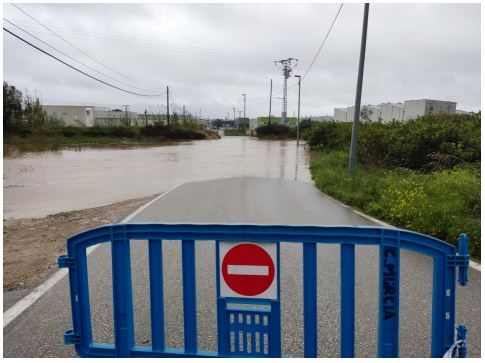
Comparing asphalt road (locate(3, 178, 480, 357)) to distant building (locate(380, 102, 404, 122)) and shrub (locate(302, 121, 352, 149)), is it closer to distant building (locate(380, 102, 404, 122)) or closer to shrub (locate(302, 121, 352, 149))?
shrub (locate(302, 121, 352, 149))

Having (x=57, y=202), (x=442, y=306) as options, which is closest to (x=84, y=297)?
(x=442, y=306)

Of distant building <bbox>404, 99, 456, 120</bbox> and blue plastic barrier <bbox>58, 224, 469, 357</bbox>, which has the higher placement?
distant building <bbox>404, 99, 456, 120</bbox>

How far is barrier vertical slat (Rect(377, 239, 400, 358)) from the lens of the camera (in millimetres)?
2684

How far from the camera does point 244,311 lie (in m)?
2.87

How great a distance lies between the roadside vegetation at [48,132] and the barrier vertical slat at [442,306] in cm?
3941

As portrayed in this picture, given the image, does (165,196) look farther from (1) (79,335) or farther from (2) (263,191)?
(1) (79,335)

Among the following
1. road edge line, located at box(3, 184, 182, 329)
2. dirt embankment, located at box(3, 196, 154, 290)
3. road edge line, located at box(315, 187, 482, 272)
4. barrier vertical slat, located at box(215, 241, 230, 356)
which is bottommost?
dirt embankment, located at box(3, 196, 154, 290)

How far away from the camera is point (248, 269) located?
281cm

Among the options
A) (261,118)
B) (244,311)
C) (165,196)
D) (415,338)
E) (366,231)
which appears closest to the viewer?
(366,231)

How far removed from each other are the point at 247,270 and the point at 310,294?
0.47m

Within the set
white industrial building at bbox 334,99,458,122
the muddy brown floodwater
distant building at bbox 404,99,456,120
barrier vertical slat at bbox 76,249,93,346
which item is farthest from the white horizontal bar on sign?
distant building at bbox 404,99,456,120

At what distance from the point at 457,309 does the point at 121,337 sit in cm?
308

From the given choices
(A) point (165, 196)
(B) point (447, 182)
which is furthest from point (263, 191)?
(B) point (447, 182)

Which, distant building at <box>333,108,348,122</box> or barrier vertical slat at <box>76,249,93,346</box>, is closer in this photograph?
barrier vertical slat at <box>76,249,93,346</box>
